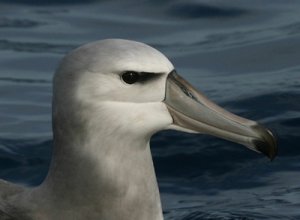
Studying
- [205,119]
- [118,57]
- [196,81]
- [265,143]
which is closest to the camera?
[118,57]

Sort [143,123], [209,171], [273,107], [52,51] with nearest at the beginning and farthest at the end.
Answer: [143,123] → [209,171] → [273,107] → [52,51]

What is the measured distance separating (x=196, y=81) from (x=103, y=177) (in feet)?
14.3

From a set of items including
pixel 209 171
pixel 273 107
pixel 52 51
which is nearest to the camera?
pixel 209 171

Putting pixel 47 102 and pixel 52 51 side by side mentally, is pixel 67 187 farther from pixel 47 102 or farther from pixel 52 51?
pixel 52 51

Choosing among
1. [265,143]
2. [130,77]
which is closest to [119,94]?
[130,77]

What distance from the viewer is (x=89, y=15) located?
13.2 m

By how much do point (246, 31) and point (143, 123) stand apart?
619 cm

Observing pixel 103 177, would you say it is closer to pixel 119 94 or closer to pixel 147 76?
pixel 119 94

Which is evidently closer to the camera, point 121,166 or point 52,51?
point 121,166

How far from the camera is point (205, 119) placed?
6.57 meters

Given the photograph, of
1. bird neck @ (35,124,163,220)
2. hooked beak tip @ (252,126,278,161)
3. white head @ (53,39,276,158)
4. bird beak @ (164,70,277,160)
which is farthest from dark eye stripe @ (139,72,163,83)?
hooked beak tip @ (252,126,278,161)

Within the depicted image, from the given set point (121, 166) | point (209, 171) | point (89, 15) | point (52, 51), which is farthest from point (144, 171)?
point (89, 15)

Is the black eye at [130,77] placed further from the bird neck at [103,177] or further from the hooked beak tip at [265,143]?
the hooked beak tip at [265,143]

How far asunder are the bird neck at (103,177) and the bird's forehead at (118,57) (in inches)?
12.8
